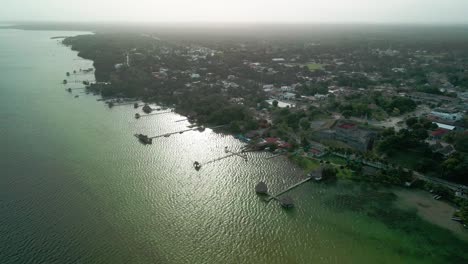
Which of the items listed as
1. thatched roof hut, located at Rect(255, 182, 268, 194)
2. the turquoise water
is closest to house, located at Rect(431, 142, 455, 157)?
the turquoise water

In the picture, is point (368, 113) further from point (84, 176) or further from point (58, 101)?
point (58, 101)

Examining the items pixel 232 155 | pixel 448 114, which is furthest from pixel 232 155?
pixel 448 114

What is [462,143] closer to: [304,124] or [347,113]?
[347,113]

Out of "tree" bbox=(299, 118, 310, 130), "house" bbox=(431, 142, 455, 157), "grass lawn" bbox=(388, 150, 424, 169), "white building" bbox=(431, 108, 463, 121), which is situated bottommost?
"grass lawn" bbox=(388, 150, 424, 169)

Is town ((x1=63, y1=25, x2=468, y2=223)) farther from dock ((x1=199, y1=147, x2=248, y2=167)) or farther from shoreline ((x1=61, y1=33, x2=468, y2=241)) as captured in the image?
dock ((x1=199, y1=147, x2=248, y2=167))

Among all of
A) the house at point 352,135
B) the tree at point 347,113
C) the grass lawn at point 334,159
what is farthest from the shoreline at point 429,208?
the tree at point 347,113

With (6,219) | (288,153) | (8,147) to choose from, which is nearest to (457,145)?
(288,153)

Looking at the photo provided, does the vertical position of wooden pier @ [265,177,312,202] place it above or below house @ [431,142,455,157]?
below
